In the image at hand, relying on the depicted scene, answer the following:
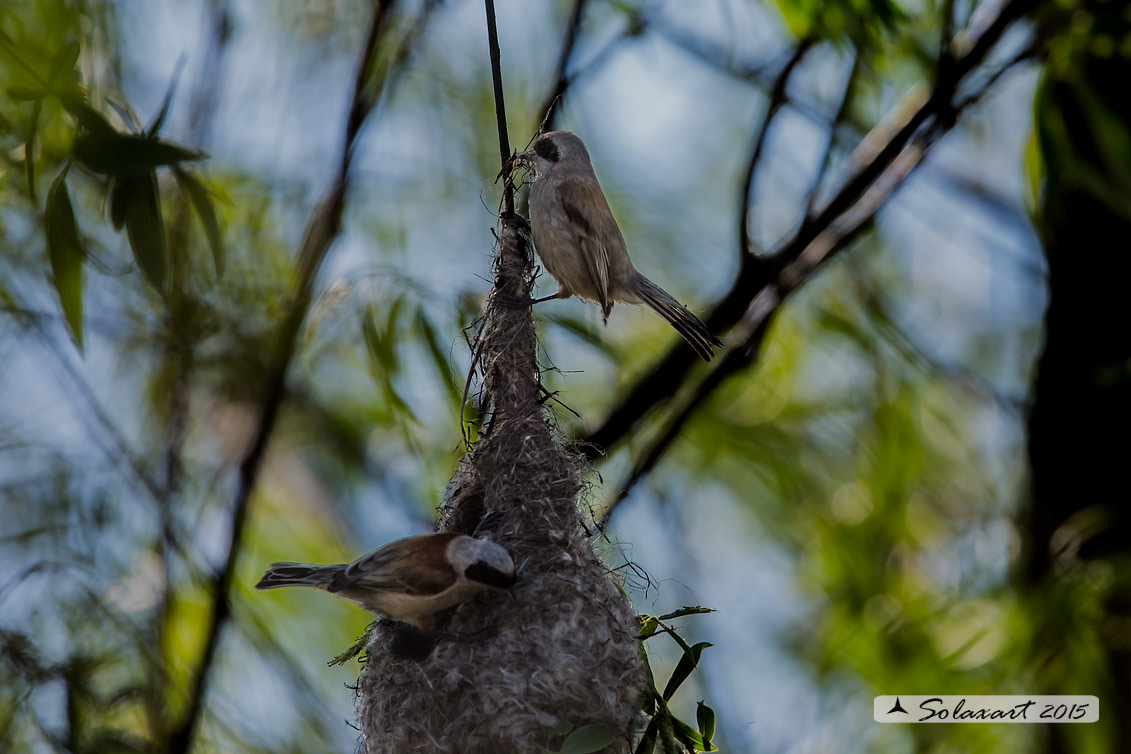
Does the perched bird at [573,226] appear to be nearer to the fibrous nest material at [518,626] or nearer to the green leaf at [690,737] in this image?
the fibrous nest material at [518,626]

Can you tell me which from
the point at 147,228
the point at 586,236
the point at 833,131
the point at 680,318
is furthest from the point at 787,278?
the point at 147,228

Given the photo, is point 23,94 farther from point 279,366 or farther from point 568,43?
point 568,43

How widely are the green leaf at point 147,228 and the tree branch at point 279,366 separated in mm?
1169

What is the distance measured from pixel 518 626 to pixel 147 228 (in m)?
1.06

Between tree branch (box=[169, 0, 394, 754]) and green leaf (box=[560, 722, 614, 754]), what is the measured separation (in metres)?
1.51

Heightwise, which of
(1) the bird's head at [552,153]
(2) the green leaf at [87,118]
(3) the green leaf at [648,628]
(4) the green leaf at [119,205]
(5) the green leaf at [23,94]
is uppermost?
(1) the bird's head at [552,153]

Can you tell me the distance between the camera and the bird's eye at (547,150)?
8.64 feet

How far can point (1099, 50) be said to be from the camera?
→ 307 cm

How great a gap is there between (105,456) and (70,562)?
1.19 feet

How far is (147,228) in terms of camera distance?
6.23ft

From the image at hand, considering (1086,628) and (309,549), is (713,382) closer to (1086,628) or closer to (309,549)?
(1086,628)

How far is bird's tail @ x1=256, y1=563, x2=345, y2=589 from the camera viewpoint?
7.35 ft

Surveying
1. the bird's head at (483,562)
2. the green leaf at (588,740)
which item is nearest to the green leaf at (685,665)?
the green leaf at (588,740)

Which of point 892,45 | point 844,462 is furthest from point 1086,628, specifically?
point 892,45
